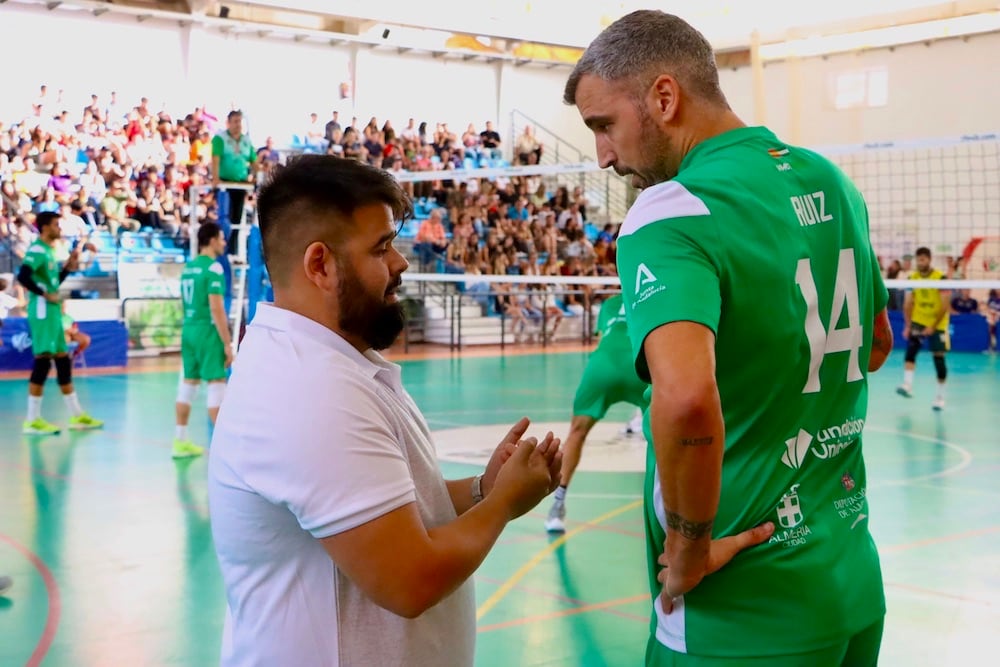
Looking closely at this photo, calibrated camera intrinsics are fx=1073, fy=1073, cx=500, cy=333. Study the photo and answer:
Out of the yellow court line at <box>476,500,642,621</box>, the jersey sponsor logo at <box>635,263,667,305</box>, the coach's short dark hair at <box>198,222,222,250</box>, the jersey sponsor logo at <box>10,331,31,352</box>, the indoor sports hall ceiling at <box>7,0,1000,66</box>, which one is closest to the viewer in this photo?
the jersey sponsor logo at <box>635,263,667,305</box>

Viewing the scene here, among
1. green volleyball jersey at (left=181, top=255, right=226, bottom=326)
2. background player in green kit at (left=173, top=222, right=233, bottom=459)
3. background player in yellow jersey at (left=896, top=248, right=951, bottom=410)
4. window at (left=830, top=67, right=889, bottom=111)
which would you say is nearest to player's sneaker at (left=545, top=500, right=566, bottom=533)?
background player in green kit at (left=173, top=222, right=233, bottom=459)

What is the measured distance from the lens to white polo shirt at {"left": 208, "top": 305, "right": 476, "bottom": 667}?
1695 mm

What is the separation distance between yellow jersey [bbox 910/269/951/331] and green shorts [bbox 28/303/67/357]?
32.6ft

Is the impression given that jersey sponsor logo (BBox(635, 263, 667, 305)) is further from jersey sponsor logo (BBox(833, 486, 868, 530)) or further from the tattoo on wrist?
jersey sponsor logo (BBox(833, 486, 868, 530))

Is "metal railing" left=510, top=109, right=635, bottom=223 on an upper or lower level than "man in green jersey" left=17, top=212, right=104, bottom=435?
upper

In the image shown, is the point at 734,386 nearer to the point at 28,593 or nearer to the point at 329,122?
the point at 28,593

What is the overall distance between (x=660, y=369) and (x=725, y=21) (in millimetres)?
27537

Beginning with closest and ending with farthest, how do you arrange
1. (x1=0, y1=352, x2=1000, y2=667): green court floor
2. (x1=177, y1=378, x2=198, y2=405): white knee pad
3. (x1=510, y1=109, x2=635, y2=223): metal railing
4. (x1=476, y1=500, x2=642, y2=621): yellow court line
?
(x1=0, y1=352, x2=1000, y2=667): green court floor, (x1=476, y1=500, x2=642, y2=621): yellow court line, (x1=177, y1=378, x2=198, y2=405): white knee pad, (x1=510, y1=109, x2=635, y2=223): metal railing

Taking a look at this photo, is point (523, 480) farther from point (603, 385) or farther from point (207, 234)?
point (207, 234)

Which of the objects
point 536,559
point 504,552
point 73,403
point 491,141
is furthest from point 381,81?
point 536,559

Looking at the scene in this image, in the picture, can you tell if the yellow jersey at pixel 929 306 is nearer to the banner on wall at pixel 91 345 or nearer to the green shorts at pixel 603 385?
the green shorts at pixel 603 385

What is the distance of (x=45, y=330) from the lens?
1080 centimetres

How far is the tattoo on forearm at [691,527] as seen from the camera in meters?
1.82

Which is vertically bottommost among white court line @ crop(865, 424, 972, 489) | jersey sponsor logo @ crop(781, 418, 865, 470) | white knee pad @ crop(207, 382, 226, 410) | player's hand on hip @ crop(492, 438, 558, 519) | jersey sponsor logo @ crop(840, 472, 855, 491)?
white court line @ crop(865, 424, 972, 489)
